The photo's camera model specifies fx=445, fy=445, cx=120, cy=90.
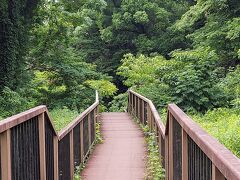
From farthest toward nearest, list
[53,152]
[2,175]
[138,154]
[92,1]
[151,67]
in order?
[151,67] < [92,1] < [138,154] < [53,152] < [2,175]

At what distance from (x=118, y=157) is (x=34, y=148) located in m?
4.97

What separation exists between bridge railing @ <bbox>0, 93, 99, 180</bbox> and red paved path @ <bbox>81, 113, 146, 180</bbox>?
3.91 ft

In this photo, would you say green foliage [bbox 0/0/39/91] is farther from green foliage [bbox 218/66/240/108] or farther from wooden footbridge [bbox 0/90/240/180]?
wooden footbridge [bbox 0/90/240/180]

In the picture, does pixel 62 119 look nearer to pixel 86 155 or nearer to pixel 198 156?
pixel 86 155

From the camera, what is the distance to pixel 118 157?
8938 millimetres

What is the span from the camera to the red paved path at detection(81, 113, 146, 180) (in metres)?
7.34

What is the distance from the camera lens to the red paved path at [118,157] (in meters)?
7.34

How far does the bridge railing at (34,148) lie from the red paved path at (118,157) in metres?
1.19

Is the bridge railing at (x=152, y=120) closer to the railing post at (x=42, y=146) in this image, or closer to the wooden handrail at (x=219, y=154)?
the railing post at (x=42, y=146)

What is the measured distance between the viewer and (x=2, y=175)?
3.09m

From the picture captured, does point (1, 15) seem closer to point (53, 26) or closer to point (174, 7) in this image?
point (53, 26)

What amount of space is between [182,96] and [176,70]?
5.93 feet

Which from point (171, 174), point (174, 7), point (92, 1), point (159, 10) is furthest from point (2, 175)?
point (174, 7)

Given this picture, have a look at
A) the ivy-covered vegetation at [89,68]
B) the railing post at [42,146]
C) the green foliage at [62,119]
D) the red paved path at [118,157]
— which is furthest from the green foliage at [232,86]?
the railing post at [42,146]
